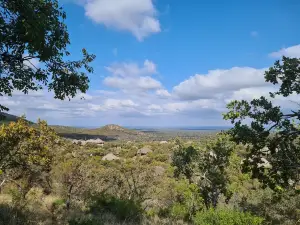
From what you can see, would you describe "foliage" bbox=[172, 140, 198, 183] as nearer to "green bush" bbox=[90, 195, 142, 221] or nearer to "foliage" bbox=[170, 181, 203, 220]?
"foliage" bbox=[170, 181, 203, 220]

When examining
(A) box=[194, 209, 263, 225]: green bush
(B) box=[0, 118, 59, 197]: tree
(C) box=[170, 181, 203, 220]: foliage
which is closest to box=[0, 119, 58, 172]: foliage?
(B) box=[0, 118, 59, 197]: tree

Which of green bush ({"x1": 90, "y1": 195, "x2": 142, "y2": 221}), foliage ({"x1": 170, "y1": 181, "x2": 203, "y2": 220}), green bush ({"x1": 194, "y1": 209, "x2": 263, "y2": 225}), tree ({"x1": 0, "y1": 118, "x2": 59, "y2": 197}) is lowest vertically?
foliage ({"x1": 170, "y1": 181, "x2": 203, "y2": 220})

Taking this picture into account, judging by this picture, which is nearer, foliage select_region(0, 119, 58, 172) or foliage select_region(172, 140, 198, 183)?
foliage select_region(0, 119, 58, 172)

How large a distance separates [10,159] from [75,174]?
546cm

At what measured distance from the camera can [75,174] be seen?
55.8ft

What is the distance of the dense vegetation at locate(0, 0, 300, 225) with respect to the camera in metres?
7.24

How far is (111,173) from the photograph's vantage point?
28078 mm

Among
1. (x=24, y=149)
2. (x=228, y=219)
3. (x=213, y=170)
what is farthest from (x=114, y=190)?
(x=228, y=219)

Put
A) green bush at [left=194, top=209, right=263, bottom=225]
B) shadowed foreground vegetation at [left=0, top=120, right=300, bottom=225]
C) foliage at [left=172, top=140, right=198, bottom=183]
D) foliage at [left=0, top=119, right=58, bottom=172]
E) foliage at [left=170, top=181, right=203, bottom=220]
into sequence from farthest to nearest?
foliage at [left=172, top=140, right=198, bottom=183] → foliage at [left=170, top=181, right=203, bottom=220] → shadowed foreground vegetation at [left=0, top=120, right=300, bottom=225] → foliage at [left=0, top=119, right=58, bottom=172] → green bush at [left=194, top=209, right=263, bottom=225]

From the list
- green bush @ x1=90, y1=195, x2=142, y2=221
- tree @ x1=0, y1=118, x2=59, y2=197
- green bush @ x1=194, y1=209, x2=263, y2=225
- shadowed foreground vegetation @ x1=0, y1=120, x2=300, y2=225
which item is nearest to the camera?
green bush @ x1=194, y1=209, x2=263, y2=225

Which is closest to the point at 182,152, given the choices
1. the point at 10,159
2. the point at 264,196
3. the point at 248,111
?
the point at 264,196

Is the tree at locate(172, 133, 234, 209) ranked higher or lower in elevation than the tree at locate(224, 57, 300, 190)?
lower

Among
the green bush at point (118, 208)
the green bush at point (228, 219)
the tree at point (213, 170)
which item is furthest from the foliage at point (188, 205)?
the green bush at point (228, 219)

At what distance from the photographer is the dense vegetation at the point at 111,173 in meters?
7.24
